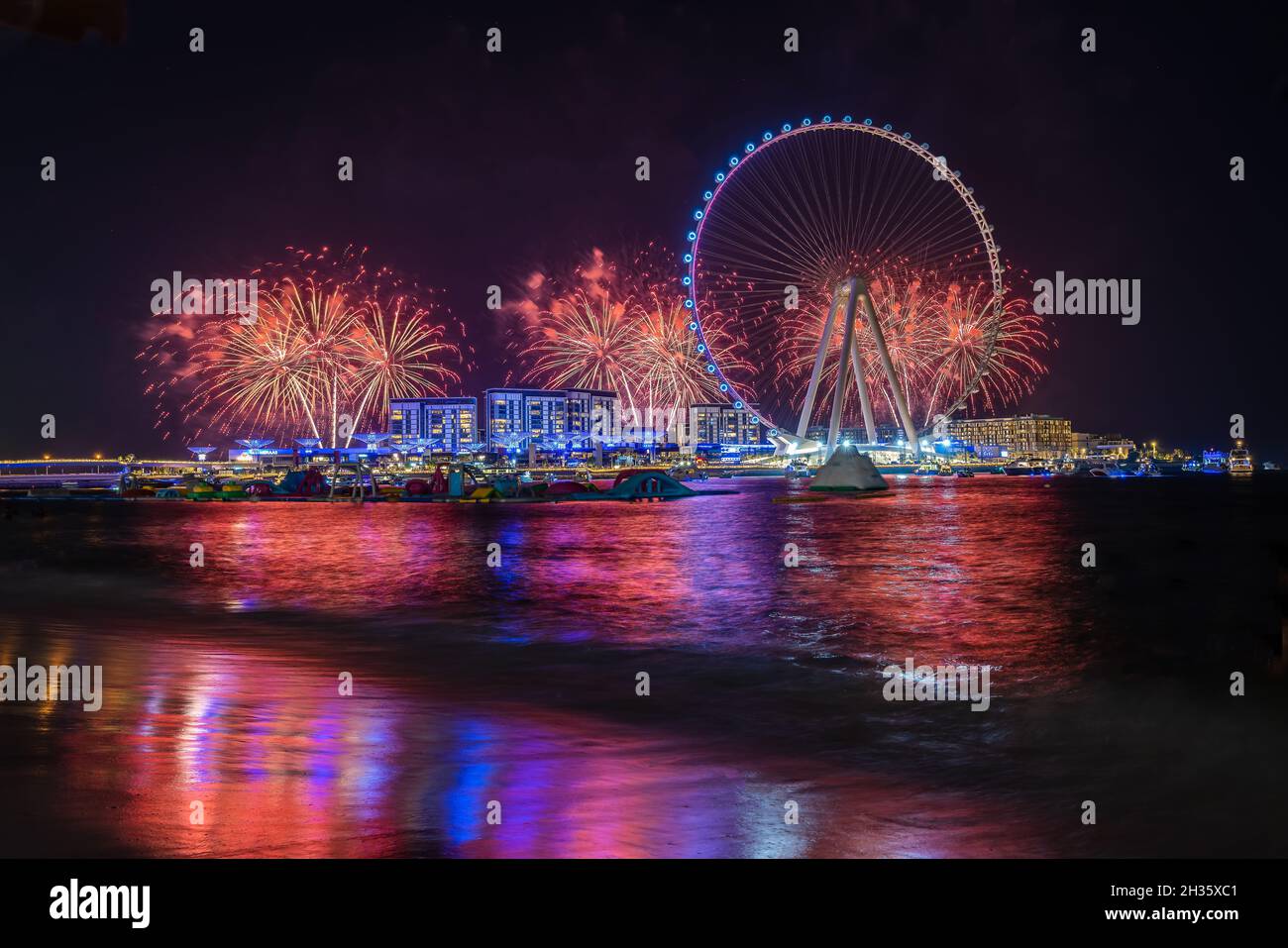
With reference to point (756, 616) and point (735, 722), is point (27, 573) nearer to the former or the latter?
point (756, 616)

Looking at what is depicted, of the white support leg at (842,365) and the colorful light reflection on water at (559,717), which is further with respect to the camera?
the white support leg at (842,365)

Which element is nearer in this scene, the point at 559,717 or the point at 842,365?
the point at 559,717

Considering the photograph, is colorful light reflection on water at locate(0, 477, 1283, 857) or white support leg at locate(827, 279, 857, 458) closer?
colorful light reflection on water at locate(0, 477, 1283, 857)

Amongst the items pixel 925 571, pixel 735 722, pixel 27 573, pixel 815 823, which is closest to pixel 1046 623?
pixel 925 571

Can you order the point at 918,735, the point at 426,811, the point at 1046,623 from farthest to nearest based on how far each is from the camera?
1. the point at 1046,623
2. the point at 918,735
3. the point at 426,811

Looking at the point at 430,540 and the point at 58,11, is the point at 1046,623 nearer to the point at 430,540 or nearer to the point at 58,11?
the point at 58,11

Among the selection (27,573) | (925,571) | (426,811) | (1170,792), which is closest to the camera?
(426,811)
